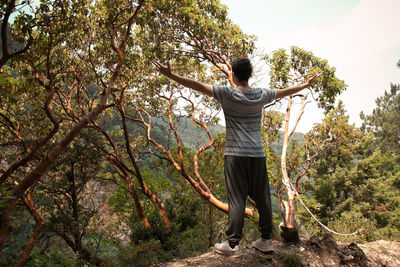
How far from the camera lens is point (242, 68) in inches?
91.8

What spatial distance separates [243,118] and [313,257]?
2022 millimetres

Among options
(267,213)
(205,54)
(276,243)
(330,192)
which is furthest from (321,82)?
(330,192)

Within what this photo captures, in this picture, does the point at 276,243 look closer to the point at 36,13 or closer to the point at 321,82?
the point at 321,82

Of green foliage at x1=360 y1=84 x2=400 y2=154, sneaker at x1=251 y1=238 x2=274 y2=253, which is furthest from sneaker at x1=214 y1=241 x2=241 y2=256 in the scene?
green foliage at x1=360 y1=84 x2=400 y2=154

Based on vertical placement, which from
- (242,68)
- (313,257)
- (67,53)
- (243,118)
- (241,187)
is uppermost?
(67,53)

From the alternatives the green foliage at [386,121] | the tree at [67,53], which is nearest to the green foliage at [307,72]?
the tree at [67,53]

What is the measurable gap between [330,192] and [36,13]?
20.2 meters

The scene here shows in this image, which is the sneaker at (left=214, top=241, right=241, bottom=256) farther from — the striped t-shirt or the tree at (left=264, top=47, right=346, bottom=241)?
the tree at (left=264, top=47, right=346, bottom=241)

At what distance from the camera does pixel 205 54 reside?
655 cm

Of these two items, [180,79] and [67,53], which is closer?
[180,79]

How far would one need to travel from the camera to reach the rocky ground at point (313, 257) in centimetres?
267

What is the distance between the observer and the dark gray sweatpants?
2.27 metres

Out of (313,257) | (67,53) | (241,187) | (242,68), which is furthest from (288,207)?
(67,53)

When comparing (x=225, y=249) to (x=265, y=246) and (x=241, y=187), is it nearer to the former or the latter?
(x=265, y=246)
